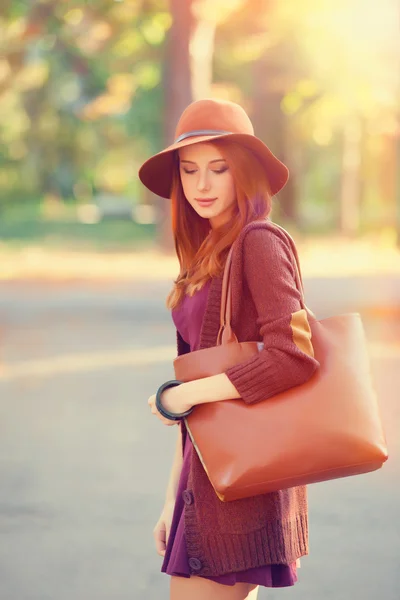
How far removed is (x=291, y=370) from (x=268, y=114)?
29.6 m

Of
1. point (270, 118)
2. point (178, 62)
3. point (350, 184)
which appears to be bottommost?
point (350, 184)

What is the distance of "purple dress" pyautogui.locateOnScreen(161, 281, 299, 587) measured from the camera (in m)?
2.78

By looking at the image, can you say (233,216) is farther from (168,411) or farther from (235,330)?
(168,411)

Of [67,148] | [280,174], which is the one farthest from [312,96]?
[280,174]

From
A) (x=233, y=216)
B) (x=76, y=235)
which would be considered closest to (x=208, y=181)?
(x=233, y=216)

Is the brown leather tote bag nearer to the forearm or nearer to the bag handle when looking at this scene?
the bag handle

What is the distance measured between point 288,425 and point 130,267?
19.1 meters

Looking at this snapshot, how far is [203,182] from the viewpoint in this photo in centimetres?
287

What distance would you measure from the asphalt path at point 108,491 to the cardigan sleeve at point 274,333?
233 centimetres

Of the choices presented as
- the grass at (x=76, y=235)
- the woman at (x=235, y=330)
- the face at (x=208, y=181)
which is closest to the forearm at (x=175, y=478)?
the woman at (x=235, y=330)

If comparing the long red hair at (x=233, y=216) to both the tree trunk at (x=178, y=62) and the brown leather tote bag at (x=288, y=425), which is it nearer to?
the brown leather tote bag at (x=288, y=425)

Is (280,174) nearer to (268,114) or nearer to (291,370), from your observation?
(291,370)

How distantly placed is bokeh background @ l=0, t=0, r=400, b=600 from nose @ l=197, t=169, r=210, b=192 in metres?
2.39

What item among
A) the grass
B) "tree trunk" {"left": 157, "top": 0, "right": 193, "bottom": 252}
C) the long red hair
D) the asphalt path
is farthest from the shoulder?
the grass
